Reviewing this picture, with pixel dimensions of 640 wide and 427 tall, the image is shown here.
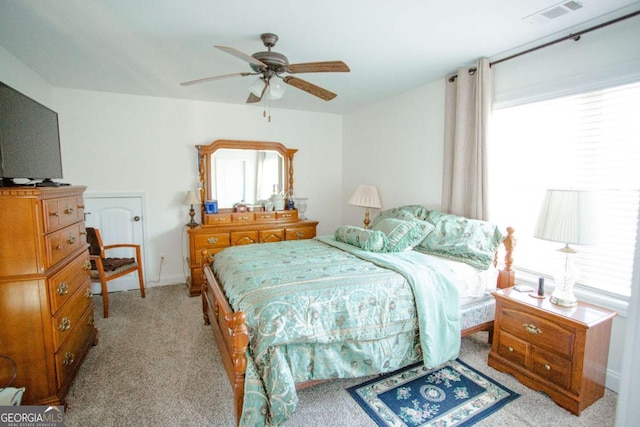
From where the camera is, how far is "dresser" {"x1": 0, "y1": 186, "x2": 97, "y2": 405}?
1.71 meters

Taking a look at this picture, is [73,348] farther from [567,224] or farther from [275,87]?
[567,224]

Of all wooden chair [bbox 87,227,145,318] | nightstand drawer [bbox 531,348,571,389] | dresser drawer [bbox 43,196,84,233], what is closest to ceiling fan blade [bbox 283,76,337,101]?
dresser drawer [bbox 43,196,84,233]

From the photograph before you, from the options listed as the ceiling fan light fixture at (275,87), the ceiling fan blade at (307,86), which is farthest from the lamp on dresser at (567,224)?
the ceiling fan light fixture at (275,87)

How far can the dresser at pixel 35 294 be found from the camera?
1.71 meters

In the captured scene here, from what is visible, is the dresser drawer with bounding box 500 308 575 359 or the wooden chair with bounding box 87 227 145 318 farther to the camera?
the wooden chair with bounding box 87 227 145 318

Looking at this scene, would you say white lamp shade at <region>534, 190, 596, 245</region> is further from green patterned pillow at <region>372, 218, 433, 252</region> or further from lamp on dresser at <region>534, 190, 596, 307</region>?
green patterned pillow at <region>372, 218, 433, 252</region>

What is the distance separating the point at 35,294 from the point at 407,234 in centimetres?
271

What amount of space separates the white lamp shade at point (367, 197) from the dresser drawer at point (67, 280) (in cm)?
301

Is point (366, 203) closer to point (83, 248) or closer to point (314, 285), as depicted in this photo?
point (314, 285)

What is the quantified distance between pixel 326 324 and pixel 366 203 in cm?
251

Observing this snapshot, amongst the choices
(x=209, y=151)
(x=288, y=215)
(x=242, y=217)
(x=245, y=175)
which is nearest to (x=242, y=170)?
(x=245, y=175)

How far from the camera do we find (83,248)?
8.27ft

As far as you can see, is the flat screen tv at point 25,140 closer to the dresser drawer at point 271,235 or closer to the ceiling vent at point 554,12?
the dresser drawer at point 271,235

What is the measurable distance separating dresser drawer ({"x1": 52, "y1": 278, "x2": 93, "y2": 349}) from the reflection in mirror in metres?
2.12
